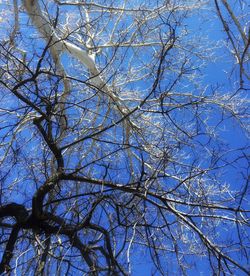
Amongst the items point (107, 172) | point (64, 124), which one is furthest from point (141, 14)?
point (107, 172)

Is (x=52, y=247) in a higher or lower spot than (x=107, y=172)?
lower

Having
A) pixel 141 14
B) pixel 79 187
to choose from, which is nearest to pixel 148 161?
pixel 79 187

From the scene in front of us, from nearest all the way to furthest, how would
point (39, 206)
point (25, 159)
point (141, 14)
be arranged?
point (39, 206), point (25, 159), point (141, 14)

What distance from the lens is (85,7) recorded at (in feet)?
30.9

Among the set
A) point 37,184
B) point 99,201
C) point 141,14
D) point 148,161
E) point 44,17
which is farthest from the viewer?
point 141,14

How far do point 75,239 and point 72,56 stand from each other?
624cm

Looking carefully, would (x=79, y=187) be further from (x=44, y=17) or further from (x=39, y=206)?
(x=44, y=17)

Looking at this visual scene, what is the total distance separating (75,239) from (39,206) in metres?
0.44

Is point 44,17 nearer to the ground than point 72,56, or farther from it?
nearer to the ground

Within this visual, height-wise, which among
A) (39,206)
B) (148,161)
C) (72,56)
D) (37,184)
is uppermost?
(72,56)

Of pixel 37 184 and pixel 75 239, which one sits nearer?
pixel 75 239

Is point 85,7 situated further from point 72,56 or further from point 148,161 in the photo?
point 148,161

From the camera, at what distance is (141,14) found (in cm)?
940

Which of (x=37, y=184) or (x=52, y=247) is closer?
(x=52, y=247)
